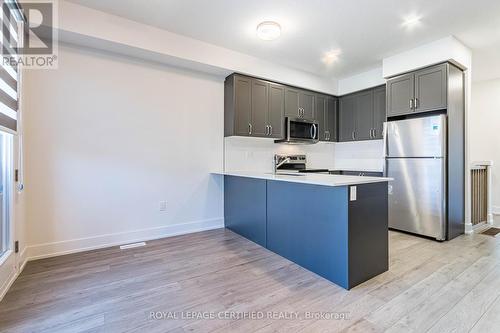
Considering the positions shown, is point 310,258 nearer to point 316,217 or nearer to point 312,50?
point 316,217

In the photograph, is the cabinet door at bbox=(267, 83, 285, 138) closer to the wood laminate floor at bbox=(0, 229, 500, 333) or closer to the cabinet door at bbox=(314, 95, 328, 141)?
the cabinet door at bbox=(314, 95, 328, 141)

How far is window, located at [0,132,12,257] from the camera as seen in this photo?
2098 millimetres

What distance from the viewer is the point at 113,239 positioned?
311cm

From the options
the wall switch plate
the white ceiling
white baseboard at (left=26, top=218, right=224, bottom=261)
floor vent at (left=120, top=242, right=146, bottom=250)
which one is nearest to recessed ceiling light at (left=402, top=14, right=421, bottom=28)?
the white ceiling

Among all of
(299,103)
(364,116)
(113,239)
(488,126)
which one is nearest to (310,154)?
(299,103)

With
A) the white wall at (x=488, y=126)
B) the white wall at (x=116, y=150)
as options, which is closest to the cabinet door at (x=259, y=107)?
the white wall at (x=116, y=150)

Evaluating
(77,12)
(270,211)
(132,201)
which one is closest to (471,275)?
(270,211)

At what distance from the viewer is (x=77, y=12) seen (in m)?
2.59

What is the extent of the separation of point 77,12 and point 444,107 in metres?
4.61

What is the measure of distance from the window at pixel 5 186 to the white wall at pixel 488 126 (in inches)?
273

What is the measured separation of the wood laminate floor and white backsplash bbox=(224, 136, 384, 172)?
5.85 feet

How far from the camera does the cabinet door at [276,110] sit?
412 cm

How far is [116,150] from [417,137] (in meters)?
4.14

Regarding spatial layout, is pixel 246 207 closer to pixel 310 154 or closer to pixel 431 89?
pixel 310 154
